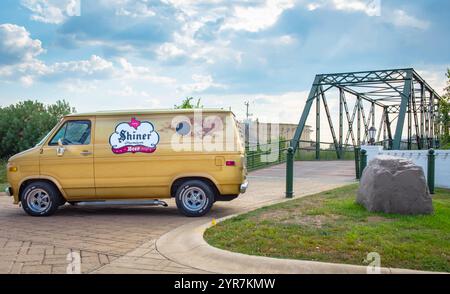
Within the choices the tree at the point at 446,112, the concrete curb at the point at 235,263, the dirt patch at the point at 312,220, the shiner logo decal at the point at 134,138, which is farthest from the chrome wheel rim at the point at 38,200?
the tree at the point at 446,112

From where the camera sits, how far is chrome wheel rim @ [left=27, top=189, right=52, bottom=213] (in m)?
8.89

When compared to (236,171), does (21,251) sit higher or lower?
lower

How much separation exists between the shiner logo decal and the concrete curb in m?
2.89

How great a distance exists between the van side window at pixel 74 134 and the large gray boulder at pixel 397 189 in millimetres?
5300

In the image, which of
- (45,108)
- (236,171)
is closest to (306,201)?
(236,171)

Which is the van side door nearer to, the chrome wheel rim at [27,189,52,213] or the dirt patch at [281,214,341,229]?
the chrome wheel rim at [27,189,52,213]

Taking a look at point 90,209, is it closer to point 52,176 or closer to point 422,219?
point 52,176

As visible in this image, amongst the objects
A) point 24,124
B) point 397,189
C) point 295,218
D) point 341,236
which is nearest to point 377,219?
point 397,189

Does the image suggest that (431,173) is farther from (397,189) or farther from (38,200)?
(38,200)

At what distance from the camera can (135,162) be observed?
8719 millimetres

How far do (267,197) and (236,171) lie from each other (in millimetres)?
2970

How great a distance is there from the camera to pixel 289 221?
Answer: 281 inches

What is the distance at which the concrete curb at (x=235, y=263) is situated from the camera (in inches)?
193
